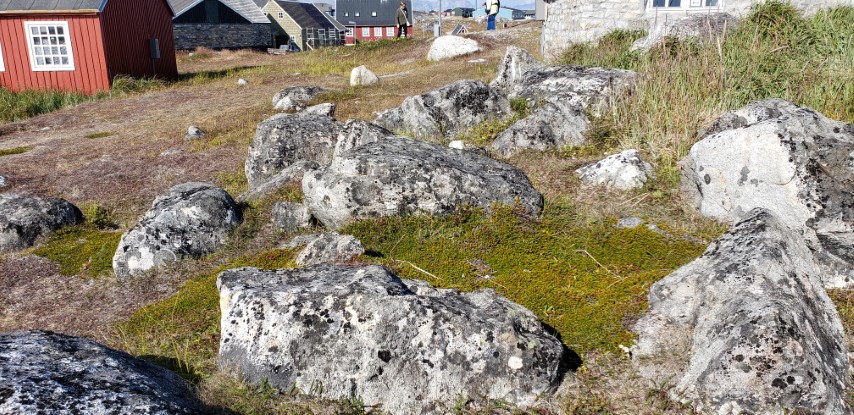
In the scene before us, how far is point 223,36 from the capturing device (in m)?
50.8

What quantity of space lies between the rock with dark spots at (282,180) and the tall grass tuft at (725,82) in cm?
464

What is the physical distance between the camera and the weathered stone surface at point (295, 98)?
53.9 feet

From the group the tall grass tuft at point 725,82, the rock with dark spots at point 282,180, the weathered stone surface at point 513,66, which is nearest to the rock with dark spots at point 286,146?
the rock with dark spots at point 282,180

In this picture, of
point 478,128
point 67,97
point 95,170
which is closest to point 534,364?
point 478,128

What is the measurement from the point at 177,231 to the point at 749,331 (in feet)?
19.7

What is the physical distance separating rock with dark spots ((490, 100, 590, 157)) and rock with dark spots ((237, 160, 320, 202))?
289cm

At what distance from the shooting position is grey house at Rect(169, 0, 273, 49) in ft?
158

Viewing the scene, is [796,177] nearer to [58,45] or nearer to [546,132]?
[546,132]

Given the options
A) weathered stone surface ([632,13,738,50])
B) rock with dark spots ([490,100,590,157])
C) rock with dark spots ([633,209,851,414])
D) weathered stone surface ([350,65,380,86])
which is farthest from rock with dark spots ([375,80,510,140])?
weathered stone surface ([350,65,380,86])

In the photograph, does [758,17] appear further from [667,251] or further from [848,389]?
[848,389]

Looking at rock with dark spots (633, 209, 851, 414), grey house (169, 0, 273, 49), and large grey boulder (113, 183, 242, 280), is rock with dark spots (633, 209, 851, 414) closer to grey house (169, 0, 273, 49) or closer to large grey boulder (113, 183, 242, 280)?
large grey boulder (113, 183, 242, 280)

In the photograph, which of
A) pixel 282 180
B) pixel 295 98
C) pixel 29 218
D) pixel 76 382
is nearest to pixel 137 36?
pixel 295 98

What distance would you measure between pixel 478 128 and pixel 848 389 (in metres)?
7.37

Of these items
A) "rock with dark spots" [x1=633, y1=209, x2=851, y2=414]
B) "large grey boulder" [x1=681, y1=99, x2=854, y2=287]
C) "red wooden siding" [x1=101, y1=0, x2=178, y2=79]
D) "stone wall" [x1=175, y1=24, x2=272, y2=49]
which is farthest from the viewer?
"stone wall" [x1=175, y1=24, x2=272, y2=49]
